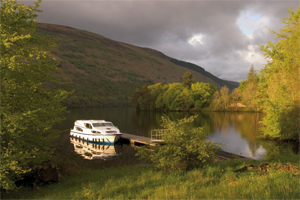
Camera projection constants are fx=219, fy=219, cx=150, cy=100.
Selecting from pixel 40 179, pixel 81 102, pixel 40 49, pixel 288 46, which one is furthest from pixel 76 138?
pixel 81 102

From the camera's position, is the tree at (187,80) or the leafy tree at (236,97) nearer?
the leafy tree at (236,97)

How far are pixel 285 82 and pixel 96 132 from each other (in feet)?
87.3

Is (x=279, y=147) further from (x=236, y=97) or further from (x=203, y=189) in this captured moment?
(x=236, y=97)

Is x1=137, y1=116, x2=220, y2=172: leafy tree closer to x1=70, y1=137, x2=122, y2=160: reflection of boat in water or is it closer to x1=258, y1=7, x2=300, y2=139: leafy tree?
x1=70, y1=137, x2=122, y2=160: reflection of boat in water

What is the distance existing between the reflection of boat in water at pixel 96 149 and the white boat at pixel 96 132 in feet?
2.45

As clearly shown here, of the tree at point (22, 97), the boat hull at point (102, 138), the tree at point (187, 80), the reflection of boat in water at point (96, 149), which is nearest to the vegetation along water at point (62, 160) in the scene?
the tree at point (22, 97)

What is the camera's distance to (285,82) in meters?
26.6

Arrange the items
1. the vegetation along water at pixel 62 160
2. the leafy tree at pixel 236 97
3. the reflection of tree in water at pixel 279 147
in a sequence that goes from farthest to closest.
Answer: the leafy tree at pixel 236 97 → the reflection of tree in water at pixel 279 147 → the vegetation along water at pixel 62 160

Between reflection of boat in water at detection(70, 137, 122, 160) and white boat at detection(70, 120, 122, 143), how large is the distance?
0.75m

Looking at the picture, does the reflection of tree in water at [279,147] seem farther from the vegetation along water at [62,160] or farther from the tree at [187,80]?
the tree at [187,80]

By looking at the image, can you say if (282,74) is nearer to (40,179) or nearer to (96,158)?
(96,158)

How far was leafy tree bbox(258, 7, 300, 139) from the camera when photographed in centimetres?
2577

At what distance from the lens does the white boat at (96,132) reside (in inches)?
1281

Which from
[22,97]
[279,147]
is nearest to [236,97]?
[279,147]
